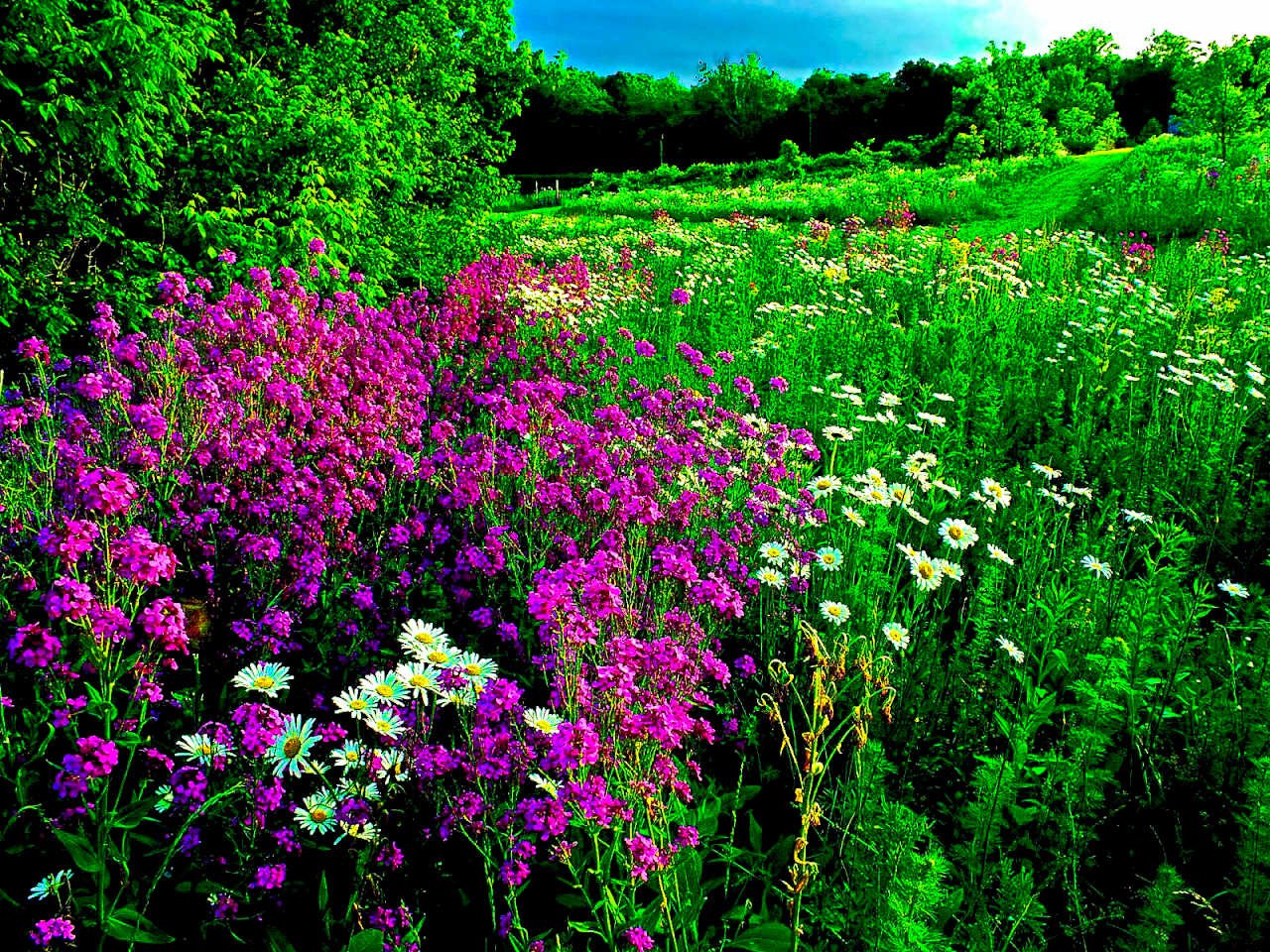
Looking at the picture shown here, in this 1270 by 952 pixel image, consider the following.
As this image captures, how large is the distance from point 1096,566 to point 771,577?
1367mm

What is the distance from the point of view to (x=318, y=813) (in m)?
1.76

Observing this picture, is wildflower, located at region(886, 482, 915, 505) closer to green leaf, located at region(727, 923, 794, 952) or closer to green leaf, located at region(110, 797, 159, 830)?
green leaf, located at region(727, 923, 794, 952)

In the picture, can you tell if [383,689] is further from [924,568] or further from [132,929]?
[924,568]

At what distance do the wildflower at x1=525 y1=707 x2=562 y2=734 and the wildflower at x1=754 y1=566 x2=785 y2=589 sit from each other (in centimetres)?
112

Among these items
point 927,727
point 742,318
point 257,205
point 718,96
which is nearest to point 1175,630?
point 927,727

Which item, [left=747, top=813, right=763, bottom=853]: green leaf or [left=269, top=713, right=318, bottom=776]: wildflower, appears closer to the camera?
[left=269, top=713, right=318, bottom=776]: wildflower

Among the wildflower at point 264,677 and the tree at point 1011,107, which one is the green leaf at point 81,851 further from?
the tree at point 1011,107

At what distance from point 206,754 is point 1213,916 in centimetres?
251

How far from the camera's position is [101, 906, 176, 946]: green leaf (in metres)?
1.50

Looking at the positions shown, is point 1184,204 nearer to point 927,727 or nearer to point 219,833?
point 927,727

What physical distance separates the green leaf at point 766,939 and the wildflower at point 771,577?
119 cm

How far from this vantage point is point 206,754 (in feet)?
5.43

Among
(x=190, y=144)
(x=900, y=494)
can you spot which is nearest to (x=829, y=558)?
(x=900, y=494)

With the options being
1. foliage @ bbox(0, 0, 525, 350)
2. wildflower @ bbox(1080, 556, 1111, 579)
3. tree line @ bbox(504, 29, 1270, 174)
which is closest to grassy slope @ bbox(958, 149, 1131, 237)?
foliage @ bbox(0, 0, 525, 350)
